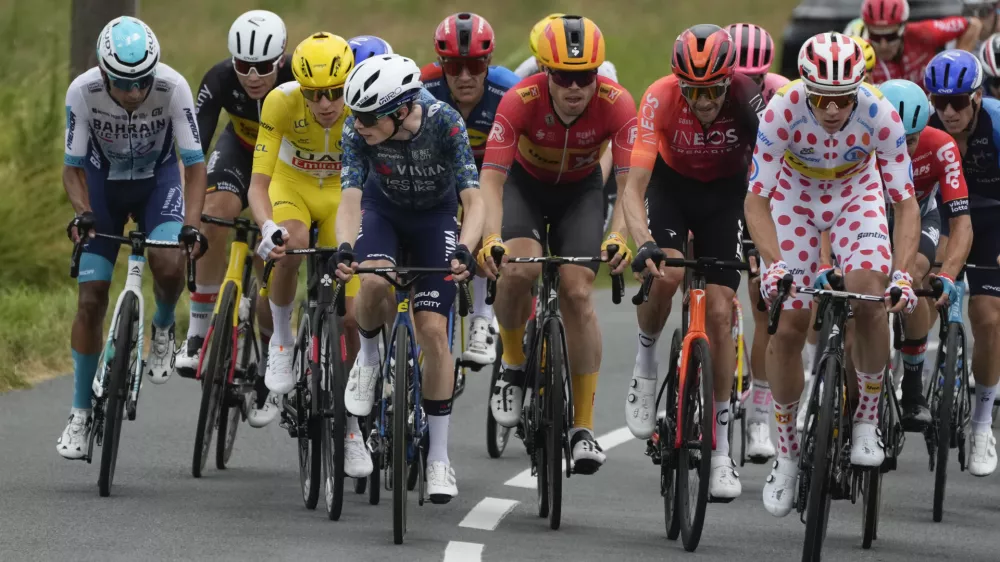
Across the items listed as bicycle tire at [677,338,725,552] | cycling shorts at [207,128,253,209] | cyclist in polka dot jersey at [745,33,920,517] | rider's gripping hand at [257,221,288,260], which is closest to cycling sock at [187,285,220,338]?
cycling shorts at [207,128,253,209]

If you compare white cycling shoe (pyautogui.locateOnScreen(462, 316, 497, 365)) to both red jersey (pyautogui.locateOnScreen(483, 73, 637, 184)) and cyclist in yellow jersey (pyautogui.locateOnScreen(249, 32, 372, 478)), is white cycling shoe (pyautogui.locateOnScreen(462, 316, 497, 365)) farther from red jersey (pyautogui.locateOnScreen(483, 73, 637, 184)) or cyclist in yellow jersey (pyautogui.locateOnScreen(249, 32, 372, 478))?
red jersey (pyautogui.locateOnScreen(483, 73, 637, 184))

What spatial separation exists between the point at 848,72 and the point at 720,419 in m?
1.87

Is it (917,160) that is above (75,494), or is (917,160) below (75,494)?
above

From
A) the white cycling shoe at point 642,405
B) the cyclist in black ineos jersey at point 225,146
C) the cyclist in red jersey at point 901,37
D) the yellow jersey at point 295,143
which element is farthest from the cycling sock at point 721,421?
the cyclist in red jersey at point 901,37

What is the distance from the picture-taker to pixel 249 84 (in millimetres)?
11539

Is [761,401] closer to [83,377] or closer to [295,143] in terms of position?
[295,143]

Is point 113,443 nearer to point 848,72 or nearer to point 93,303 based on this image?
point 93,303

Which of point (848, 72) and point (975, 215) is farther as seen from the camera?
point (975, 215)

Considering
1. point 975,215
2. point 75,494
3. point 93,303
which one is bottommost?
point 75,494

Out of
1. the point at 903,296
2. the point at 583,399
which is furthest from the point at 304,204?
the point at 903,296

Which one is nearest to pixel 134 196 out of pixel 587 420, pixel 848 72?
pixel 587 420

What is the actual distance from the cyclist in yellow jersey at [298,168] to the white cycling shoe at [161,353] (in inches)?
27.8

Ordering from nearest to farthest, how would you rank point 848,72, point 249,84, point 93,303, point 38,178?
point 848,72, point 93,303, point 249,84, point 38,178

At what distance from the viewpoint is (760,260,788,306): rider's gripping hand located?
8.89m
